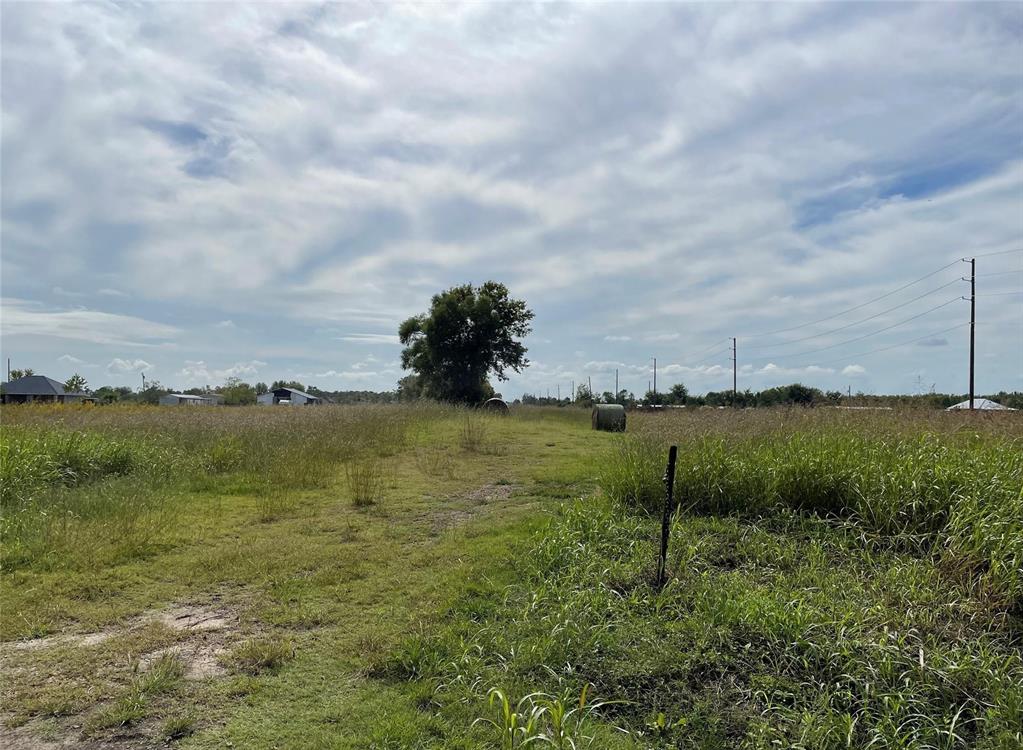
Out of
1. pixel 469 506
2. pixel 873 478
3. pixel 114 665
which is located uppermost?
pixel 873 478

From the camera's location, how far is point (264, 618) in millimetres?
3842

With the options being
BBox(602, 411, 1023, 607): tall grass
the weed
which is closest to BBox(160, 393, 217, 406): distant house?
the weed

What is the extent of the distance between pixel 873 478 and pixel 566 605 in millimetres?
3203

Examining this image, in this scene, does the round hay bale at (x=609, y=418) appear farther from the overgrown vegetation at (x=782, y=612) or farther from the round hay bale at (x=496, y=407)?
the overgrown vegetation at (x=782, y=612)

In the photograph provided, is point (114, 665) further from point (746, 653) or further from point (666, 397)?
point (666, 397)

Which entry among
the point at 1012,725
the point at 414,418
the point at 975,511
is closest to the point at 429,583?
the point at 1012,725

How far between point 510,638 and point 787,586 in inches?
73.2

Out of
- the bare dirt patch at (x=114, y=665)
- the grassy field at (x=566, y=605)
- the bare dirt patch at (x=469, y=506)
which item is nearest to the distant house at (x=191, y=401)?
the bare dirt patch at (x=469, y=506)

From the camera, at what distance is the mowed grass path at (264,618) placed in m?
2.62

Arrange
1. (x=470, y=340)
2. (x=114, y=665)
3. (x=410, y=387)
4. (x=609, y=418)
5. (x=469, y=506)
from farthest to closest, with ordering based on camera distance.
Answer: (x=410, y=387) < (x=470, y=340) < (x=609, y=418) < (x=469, y=506) < (x=114, y=665)

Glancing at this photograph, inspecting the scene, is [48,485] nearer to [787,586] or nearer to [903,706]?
[787,586]

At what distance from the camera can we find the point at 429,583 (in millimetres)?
4406

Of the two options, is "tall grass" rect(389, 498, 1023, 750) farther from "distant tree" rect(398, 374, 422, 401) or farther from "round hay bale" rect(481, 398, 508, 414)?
"distant tree" rect(398, 374, 422, 401)

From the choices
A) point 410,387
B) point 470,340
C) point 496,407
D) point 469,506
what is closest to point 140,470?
point 469,506
